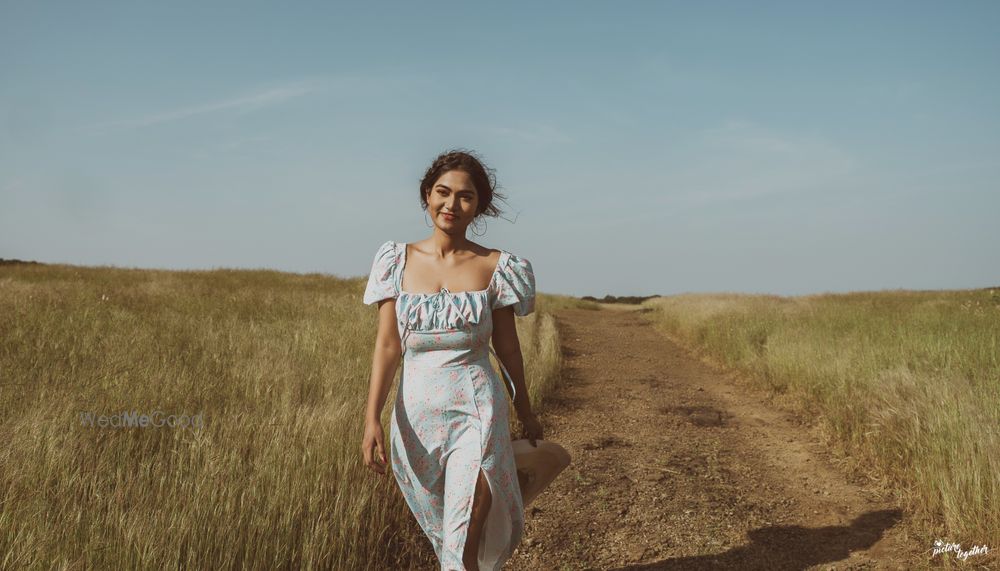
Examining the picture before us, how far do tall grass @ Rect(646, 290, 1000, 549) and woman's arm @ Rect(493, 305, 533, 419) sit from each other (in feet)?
9.49

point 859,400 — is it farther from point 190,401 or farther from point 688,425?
point 190,401

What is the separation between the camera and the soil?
13.3 ft

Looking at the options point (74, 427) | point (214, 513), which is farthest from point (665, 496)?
point (74, 427)

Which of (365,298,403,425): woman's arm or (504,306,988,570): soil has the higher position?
(365,298,403,425): woman's arm

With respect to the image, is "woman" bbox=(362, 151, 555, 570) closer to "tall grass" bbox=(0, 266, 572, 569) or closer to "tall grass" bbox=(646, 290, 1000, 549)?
"tall grass" bbox=(0, 266, 572, 569)

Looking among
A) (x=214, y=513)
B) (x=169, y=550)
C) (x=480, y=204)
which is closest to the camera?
(x=169, y=550)

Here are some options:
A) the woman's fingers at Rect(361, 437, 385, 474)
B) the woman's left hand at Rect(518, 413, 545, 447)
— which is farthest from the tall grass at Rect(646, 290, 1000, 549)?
the woman's fingers at Rect(361, 437, 385, 474)

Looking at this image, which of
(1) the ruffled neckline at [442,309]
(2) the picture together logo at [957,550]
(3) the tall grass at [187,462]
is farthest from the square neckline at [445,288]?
(2) the picture together logo at [957,550]

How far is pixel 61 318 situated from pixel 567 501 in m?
6.72

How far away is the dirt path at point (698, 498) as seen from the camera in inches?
160

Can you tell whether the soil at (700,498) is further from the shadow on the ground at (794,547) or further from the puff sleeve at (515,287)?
the puff sleeve at (515,287)

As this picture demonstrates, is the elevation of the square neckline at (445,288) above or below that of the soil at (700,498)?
above

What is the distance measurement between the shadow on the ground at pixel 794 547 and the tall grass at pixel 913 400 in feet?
1.02

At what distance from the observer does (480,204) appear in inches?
125
